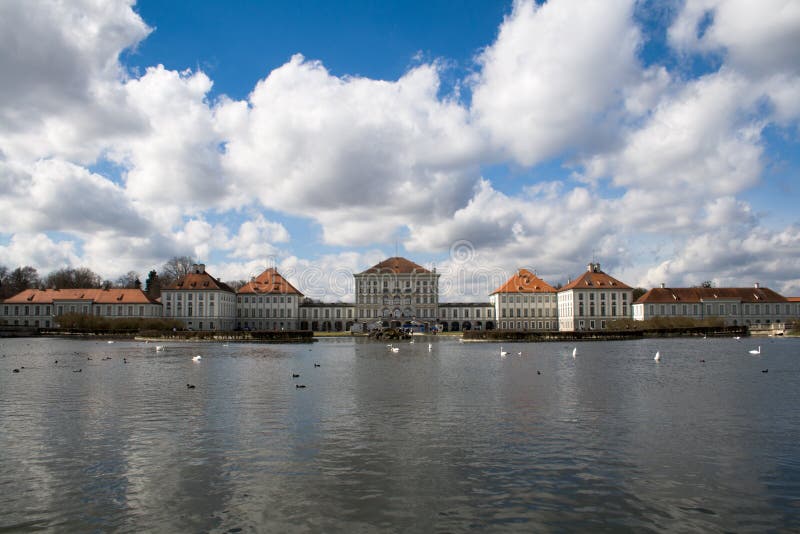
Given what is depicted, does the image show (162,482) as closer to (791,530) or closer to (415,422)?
(415,422)

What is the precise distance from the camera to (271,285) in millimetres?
112375

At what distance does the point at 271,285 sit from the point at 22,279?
147 feet

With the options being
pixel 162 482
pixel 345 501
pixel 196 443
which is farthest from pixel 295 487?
pixel 196 443

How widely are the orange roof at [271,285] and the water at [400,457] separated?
88.5 meters

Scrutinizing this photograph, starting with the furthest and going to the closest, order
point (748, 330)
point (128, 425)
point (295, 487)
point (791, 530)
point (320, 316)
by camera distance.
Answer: point (320, 316) < point (748, 330) < point (128, 425) < point (295, 487) < point (791, 530)

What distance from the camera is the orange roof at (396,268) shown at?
379 feet

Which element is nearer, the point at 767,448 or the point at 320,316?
Result: the point at 767,448

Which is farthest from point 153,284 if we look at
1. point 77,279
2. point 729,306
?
point 729,306

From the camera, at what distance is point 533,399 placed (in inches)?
782

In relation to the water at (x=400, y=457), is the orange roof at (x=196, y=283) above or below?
above

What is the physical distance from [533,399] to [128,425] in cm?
1158

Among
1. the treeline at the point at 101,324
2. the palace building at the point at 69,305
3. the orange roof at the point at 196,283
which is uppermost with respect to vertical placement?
the orange roof at the point at 196,283

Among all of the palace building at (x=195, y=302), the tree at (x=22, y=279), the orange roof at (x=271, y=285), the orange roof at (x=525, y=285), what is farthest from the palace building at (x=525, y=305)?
the tree at (x=22, y=279)

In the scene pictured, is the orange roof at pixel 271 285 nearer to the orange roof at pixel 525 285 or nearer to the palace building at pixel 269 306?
the palace building at pixel 269 306
